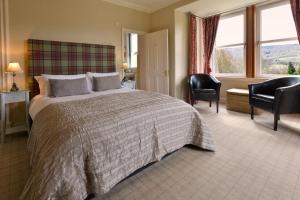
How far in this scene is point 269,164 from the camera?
85.8 inches

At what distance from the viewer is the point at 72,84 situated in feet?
10.6

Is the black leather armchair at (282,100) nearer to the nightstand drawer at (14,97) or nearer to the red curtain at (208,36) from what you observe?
the red curtain at (208,36)

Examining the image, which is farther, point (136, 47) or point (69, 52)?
point (136, 47)

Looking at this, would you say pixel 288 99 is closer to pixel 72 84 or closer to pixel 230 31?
pixel 230 31

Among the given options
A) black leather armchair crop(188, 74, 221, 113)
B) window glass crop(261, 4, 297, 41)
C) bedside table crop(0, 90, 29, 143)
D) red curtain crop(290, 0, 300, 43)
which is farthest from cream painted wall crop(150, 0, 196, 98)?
bedside table crop(0, 90, 29, 143)

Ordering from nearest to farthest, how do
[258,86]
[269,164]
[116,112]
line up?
[116,112], [269,164], [258,86]

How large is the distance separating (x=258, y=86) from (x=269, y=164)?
216cm

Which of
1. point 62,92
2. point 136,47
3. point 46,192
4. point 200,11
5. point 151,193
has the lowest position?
point 151,193

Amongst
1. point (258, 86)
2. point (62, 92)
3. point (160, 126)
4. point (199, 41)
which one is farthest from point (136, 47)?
point (160, 126)

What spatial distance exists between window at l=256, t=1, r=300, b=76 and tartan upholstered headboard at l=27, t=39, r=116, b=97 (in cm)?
360

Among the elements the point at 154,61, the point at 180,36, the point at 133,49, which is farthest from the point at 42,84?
the point at 180,36

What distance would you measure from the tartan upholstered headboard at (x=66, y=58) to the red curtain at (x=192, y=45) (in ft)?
6.72

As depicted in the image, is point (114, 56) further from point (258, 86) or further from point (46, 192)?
point (46, 192)

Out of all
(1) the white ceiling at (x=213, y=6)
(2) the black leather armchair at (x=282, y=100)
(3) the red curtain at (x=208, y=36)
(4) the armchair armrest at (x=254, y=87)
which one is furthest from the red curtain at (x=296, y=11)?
(3) the red curtain at (x=208, y=36)
